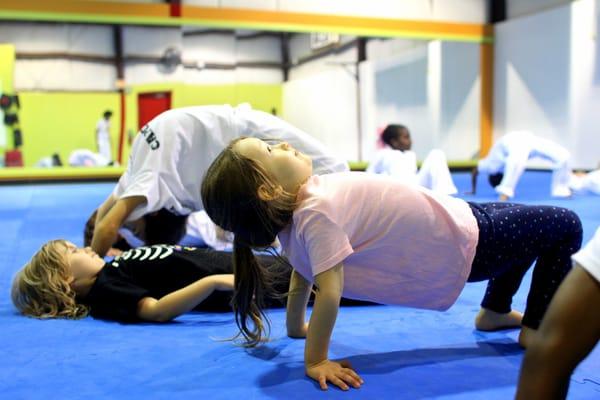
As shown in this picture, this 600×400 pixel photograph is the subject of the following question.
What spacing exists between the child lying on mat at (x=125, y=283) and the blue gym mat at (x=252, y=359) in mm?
53

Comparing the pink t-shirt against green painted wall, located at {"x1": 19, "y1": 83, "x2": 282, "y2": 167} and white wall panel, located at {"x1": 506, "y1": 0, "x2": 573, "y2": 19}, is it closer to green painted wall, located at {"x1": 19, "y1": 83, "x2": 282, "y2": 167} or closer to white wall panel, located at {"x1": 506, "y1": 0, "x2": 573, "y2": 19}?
white wall panel, located at {"x1": 506, "y1": 0, "x2": 573, "y2": 19}

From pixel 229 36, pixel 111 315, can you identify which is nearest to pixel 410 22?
pixel 229 36

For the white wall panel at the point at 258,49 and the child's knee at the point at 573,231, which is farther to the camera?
the white wall panel at the point at 258,49

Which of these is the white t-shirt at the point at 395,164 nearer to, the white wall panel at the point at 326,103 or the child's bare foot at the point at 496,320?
the child's bare foot at the point at 496,320

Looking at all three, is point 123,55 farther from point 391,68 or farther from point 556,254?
point 556,254

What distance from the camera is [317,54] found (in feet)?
37.2

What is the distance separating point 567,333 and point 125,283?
4.85 ft

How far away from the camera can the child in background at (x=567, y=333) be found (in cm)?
71

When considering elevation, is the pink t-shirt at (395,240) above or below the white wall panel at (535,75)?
below

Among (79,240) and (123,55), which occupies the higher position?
A: (123,55)

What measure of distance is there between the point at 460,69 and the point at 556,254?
9.39 metres

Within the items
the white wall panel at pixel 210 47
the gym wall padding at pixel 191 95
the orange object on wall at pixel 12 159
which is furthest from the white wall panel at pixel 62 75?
the white wall panel at pixel 210 47

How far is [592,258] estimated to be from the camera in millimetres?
720

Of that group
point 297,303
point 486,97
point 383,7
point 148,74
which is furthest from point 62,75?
point 297,303
